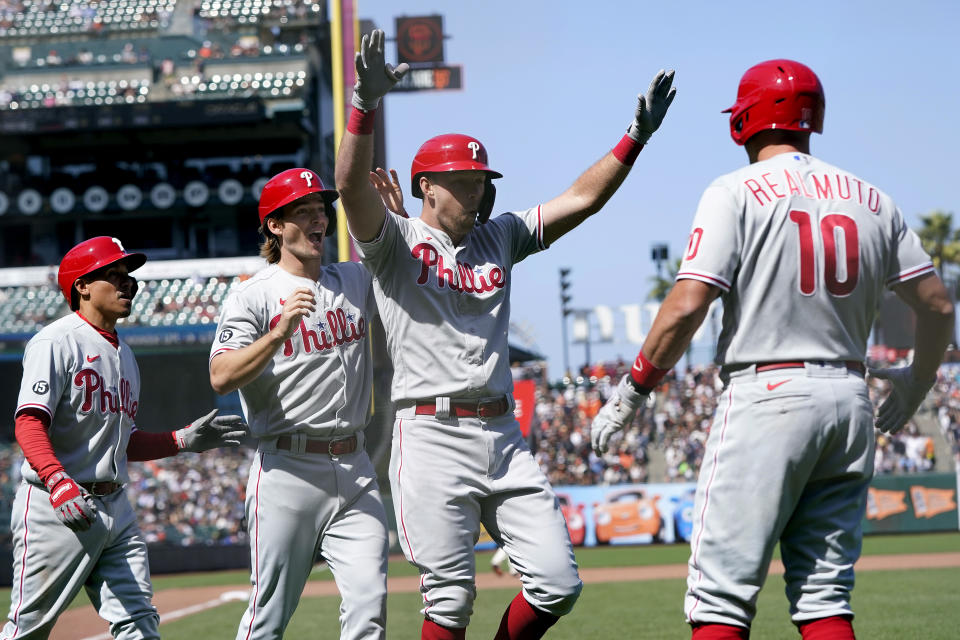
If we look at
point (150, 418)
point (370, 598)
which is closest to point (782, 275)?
point (370, 598)

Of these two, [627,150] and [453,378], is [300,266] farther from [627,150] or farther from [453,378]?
[627,150]

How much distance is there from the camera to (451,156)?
4.14m

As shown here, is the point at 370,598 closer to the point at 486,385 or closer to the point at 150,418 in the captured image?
the point at 486,385

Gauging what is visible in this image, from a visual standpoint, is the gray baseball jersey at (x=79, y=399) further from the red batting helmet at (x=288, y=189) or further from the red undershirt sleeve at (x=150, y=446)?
the red batting helmet at (x=288, y=189)

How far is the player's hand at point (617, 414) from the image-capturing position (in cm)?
340

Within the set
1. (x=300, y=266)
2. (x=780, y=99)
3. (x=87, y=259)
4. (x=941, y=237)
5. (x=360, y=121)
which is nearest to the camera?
(x=780, y=99)

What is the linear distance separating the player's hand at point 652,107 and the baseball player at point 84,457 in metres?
2.15

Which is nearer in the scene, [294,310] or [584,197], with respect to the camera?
[294,310]

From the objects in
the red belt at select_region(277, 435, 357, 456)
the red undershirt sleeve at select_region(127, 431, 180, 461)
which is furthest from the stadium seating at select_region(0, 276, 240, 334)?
the red belt at select_region(277, 435, 357, 456)

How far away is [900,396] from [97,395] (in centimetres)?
320

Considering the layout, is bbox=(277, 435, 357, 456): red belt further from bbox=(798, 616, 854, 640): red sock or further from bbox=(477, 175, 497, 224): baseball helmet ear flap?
bbox=(798, 616, 854, 640): red sock

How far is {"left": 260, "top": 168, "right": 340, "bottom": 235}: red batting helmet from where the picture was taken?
169 inches

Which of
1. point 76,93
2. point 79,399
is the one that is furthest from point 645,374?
point 76,93

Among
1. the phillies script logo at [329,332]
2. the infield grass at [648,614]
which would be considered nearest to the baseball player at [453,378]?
the phillies script logo at [329,332]
